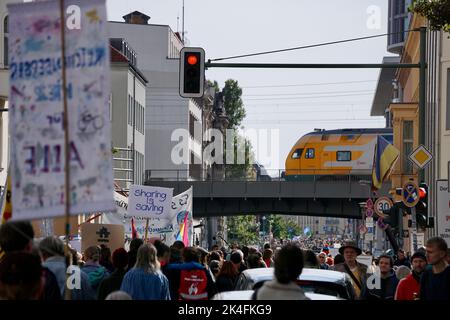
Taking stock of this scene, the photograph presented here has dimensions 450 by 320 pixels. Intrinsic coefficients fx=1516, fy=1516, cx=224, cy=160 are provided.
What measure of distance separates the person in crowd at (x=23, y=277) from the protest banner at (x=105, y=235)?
42.0 feet

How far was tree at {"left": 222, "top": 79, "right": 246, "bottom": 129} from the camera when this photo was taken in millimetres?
146500

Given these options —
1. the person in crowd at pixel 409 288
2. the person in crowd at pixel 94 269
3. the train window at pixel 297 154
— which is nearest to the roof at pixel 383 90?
the train window at pixel 297 154

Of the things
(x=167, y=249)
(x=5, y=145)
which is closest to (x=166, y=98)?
(x=5, y=145)

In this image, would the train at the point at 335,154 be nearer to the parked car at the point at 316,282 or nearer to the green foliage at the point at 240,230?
the green foliage at the point at 240,230

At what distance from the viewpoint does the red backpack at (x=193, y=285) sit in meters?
15.4

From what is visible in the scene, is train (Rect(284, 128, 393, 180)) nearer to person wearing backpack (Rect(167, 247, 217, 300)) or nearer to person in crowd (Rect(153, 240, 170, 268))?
person in crowd (Rect(153, 240, 170, 268))

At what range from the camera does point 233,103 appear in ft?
483

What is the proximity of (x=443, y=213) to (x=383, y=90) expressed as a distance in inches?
4423

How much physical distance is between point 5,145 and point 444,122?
42.0 ft

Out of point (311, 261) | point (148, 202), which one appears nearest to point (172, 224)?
point (148, 202)

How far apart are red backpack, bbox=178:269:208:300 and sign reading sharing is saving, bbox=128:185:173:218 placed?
11393mm

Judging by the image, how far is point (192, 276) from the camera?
15.6 meters

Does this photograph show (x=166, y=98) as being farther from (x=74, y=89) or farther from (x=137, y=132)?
(x=74, y=89)
